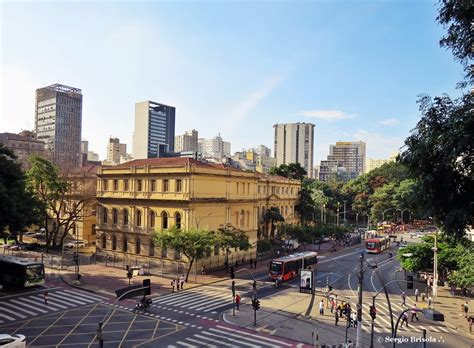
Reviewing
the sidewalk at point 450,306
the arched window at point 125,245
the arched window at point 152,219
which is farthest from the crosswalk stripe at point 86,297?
the sidewalk at point 450,306

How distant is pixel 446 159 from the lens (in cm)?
1848

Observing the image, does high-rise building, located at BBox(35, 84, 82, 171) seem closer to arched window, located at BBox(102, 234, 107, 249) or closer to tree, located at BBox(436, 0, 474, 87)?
arched window, located at BBox(102, 234, 107, 249)

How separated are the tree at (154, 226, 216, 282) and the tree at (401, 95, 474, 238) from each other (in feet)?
93.3

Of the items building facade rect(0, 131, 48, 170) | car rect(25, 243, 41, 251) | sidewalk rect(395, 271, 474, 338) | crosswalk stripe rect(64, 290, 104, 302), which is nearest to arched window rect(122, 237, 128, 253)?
crosswalk stripe rect(64, 290, 104, 302)

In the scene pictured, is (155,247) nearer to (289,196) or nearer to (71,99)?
(289,196)

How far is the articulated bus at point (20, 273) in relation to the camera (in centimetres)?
4150

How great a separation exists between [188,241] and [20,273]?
17915 mm

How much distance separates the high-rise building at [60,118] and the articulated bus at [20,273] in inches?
5414

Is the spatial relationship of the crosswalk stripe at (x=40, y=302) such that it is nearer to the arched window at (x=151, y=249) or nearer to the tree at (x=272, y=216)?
the arched window at (x=151, y=249)

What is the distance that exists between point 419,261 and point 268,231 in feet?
104

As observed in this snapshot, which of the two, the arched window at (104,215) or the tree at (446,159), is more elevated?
the tree at (446,159)

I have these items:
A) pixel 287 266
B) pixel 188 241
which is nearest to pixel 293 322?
pixel 287 266

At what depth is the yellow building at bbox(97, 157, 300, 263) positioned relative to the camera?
52719 mm

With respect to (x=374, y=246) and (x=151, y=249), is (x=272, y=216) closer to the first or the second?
(x=374, y=246)
